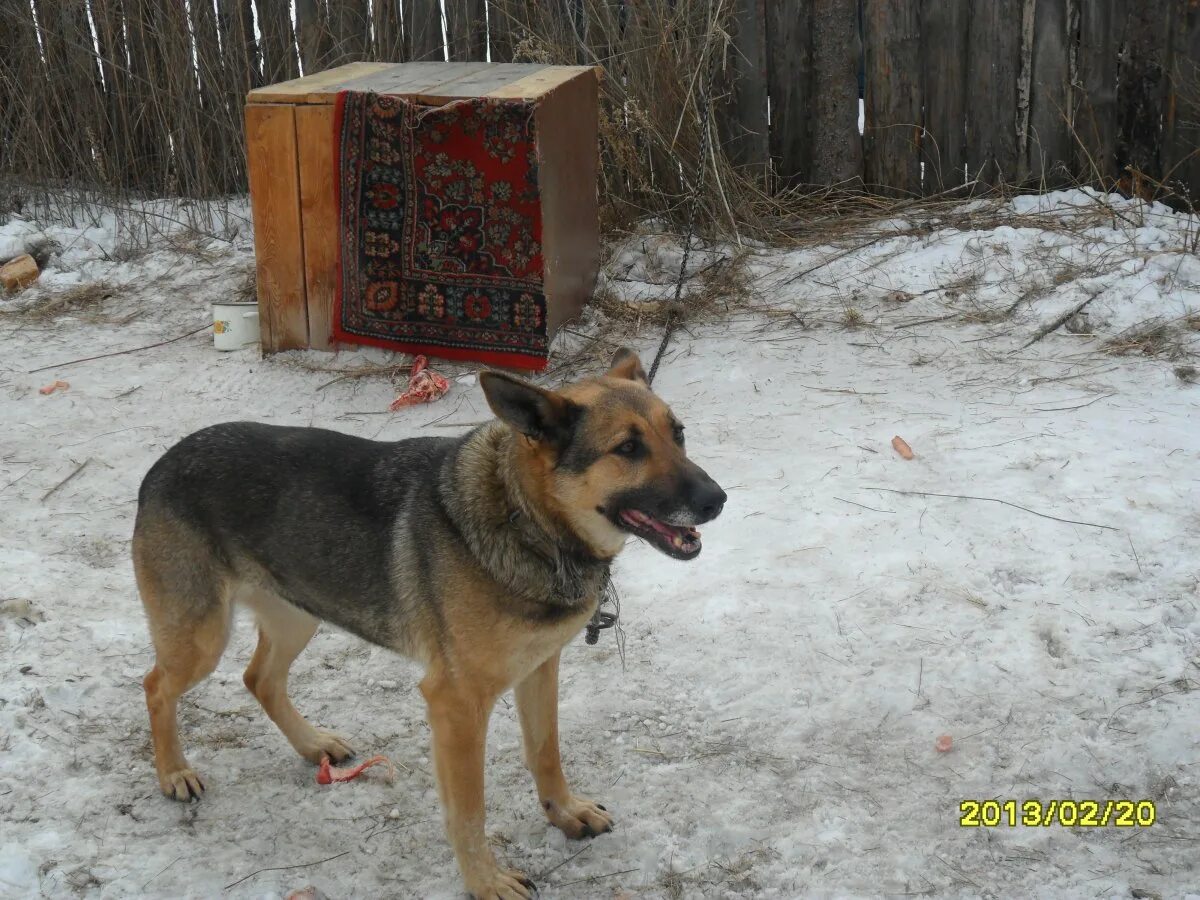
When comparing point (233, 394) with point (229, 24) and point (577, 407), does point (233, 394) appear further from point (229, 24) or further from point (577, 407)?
point (577, 407)

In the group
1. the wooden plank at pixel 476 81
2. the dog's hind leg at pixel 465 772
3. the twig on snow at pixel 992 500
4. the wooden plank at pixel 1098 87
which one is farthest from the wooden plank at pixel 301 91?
the wooden plank at pixel 1098 87

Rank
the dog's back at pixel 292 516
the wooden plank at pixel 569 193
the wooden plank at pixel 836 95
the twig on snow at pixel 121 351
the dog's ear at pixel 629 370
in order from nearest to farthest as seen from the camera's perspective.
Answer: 1. the dog's back at pixel 292 516
2. the dog's ear at pixel 629 370
3. the wooden plank at pixel 569 193
4. the twig on snow at pixel 121 351
5. the wooden plank at pixel 836 95

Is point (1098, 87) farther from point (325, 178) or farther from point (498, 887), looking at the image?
point (498, 887)

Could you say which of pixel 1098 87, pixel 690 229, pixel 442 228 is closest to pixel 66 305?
pixel 442 228

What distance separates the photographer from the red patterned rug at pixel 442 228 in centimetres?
598

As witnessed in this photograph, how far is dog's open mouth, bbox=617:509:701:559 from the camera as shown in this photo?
9.84 feet

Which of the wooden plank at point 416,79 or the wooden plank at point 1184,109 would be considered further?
the wooden plank at point 1184,109

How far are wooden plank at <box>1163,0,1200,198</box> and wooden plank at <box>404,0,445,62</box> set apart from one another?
4.98 m

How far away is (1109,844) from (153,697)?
9.44 ft

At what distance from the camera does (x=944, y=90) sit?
7641 millimetres

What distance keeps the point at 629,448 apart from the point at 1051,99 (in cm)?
576

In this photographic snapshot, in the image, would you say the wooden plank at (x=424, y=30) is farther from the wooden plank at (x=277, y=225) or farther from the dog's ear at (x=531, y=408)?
the dog's ear at (x=531, y=408)

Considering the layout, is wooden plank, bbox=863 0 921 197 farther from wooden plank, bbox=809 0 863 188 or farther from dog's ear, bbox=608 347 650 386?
dog's ear, bbox=608 347 650 386

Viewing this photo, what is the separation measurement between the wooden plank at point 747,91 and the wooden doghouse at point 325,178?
1.51 m
